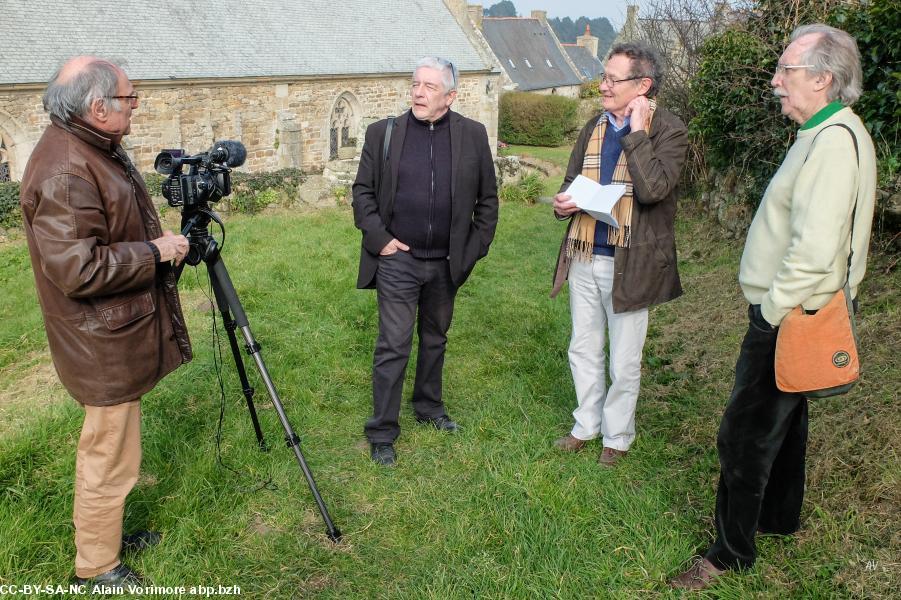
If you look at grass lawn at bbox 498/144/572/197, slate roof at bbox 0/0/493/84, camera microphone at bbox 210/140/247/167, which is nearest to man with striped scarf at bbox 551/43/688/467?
camera microphone at bbox 210/140/247/167

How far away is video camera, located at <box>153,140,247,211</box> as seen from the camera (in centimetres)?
309

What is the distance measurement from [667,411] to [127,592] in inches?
131

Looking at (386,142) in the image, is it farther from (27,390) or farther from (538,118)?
(538,118)

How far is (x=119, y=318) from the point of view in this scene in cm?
274

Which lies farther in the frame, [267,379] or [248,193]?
[248,193]

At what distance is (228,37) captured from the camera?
19.3 metres

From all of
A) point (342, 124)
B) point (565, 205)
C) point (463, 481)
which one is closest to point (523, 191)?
point (342, 124)

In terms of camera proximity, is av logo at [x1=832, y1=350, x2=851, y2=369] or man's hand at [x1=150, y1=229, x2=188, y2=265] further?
man's hand at [x1=150, y1=229, x2=188, y2=265]

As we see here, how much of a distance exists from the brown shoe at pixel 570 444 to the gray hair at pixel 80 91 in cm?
295

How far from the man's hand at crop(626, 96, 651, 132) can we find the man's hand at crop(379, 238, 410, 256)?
4.67ft

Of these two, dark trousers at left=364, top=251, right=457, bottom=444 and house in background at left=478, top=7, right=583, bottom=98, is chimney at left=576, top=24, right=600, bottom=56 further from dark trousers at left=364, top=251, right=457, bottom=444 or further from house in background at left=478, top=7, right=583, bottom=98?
dark trousers at left=364, top=251, right=457, bottom=444

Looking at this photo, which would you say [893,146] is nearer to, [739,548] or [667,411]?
[667,411]

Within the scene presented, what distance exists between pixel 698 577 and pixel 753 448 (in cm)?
64

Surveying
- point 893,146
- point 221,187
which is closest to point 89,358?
point 221,187
